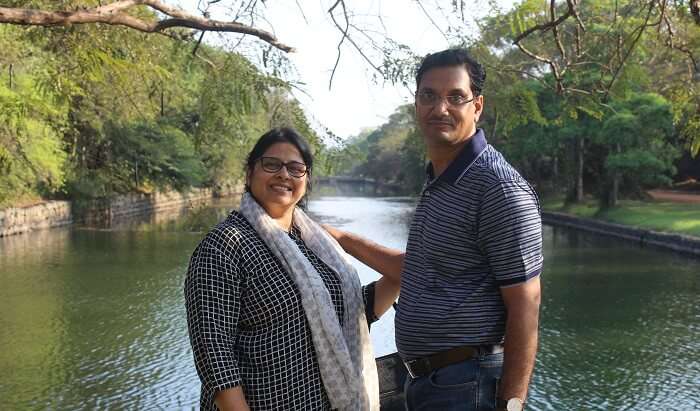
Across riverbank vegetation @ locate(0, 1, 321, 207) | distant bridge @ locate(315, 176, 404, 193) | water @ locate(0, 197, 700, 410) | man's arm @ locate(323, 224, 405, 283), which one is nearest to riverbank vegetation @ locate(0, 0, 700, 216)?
riverbank vegetation @ locate(0, 1, 321, 207)

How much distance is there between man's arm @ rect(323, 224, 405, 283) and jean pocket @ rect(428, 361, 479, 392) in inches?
17.5

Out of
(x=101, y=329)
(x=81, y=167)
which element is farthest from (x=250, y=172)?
(x=81, y=167)

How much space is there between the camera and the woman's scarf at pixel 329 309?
68.9 inches

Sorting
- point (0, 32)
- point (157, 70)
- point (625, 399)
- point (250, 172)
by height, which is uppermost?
point (0, 32)

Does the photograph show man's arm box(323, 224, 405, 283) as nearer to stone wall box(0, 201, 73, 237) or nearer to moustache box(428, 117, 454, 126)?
moustache box(428, 117, 454, 126)

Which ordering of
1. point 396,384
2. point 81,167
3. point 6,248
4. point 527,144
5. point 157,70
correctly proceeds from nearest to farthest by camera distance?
point 396,384 < point 157,70 < point 6,248 < point 527,144 < point 81,167

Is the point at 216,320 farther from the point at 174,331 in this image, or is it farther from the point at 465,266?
the point at 174,331

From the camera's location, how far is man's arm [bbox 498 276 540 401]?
155 cm

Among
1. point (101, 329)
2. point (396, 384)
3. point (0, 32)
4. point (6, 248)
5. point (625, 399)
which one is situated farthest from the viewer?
point (6, 248)

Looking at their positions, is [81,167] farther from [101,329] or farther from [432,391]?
[432,391]

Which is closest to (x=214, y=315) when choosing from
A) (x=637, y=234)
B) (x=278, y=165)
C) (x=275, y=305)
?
(x=275, y=305)

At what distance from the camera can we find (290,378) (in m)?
1.74

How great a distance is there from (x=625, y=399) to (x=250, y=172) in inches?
218

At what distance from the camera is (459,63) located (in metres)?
1.72
